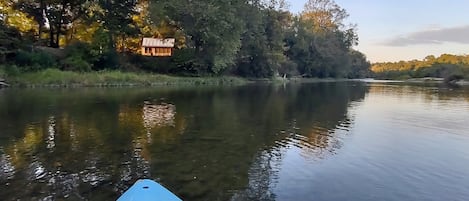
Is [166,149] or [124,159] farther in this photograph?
[166,149]

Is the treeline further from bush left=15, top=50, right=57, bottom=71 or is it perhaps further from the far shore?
bush left=15, top=50, right=57, bottom=71

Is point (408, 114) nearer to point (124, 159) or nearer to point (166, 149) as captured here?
point (166, 149)

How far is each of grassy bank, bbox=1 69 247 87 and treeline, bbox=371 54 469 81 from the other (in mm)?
58939

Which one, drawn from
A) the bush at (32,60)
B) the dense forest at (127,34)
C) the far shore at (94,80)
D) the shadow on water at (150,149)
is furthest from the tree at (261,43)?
the shadow on water at (150,149)

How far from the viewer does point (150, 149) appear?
9.19 m

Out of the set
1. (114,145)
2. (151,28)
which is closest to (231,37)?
(151,28)

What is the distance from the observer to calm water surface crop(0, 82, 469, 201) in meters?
6.42

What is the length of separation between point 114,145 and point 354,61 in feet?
314

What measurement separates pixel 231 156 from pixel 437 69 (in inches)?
4091

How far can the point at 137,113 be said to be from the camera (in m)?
16.0

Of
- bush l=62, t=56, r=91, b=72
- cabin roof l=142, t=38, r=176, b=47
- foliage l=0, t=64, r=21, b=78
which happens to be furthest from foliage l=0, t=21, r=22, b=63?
cabin roof l=142, t=38, r=176, b=47

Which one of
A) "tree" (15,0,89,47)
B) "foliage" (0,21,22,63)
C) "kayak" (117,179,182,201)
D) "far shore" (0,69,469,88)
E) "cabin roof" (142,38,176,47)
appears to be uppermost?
"tree" (15,0,89,47)

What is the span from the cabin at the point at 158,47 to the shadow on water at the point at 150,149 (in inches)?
1226

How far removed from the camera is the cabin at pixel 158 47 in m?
47.5
